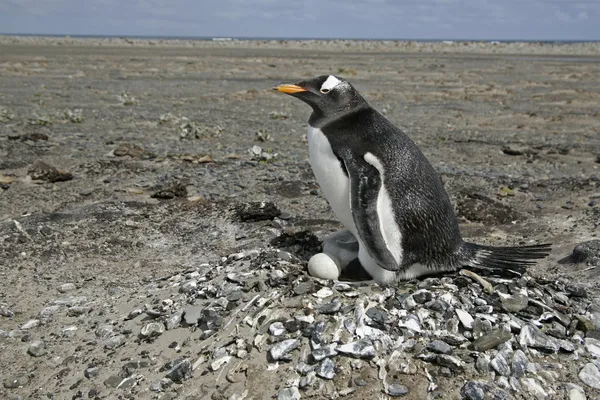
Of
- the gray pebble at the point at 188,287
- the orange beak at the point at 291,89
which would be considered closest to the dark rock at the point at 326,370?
the gray pebble at the point at 188,287

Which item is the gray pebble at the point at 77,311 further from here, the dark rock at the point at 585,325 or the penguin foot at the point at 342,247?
the dark rock at the point at 585,325

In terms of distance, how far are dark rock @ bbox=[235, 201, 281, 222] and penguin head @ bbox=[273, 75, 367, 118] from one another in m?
2.51

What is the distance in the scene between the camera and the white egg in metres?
4.07

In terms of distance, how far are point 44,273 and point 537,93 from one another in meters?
17.8

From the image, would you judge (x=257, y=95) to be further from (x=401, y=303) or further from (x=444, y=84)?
(x=401, y=303)

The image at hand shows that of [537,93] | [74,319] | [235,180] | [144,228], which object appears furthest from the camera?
[537,93]

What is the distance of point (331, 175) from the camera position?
13.6 ft

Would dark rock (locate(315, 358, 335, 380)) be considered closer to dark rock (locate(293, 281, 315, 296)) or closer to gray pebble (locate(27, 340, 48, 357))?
dark rock (locate(293, 281, 315, 296))

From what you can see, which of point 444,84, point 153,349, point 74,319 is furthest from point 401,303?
point 444,84

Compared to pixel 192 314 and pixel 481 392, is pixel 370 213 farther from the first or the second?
pixel 192 314

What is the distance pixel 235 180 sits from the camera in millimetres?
8125

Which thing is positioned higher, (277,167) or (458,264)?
(458,264)

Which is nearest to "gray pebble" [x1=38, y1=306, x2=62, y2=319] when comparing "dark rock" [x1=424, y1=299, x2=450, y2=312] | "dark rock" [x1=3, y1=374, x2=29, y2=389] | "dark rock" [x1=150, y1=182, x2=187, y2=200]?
"dark rock" [x1=3, y1=374, x2=29, y2=389]

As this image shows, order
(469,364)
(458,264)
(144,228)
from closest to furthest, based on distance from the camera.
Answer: (469,364) → (458,264) → (144,228)
